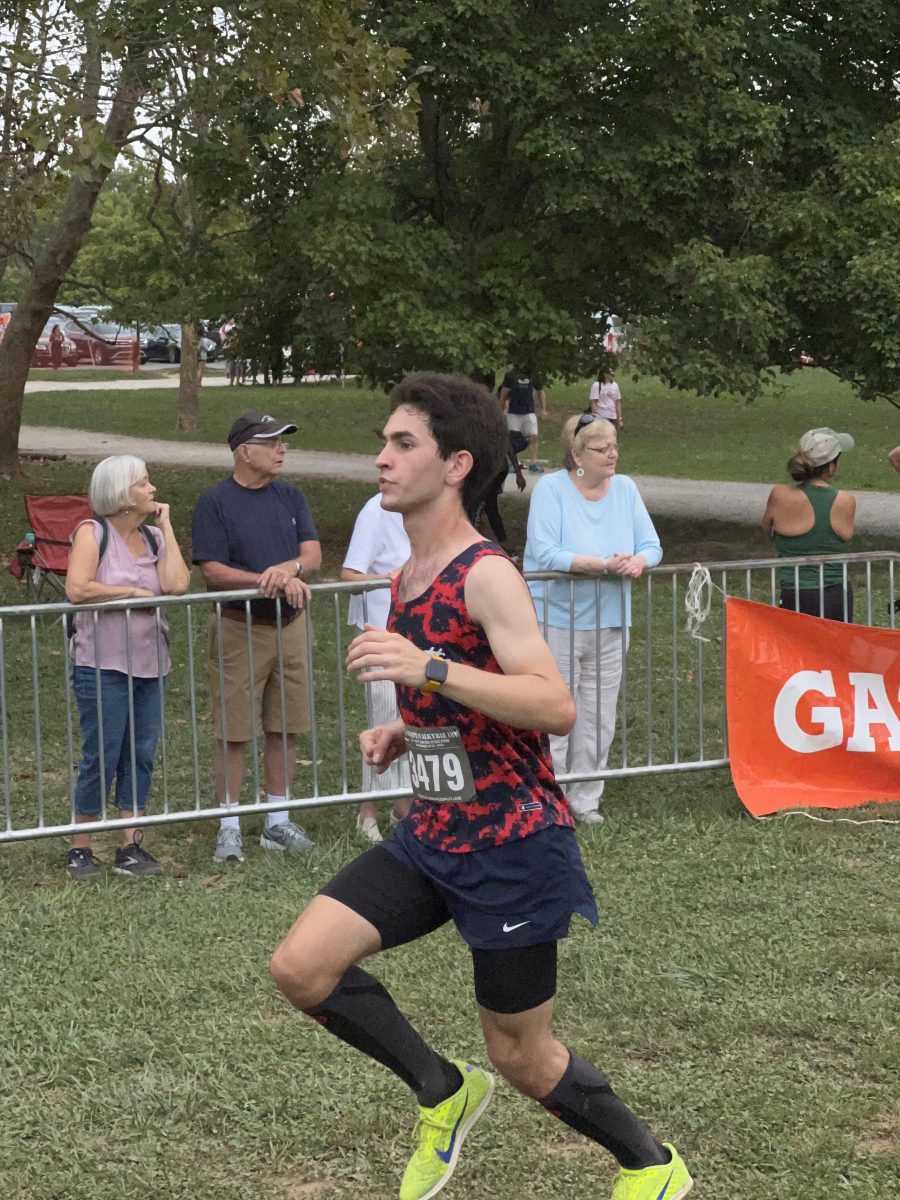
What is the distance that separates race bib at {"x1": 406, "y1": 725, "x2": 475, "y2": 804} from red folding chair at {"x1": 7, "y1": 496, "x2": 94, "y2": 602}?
9.21m

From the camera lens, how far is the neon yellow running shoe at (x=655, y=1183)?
380 cm

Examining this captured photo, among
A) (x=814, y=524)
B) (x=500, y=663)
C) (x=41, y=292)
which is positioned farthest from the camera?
(x=41, y=292)

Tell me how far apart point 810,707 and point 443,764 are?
4.46 metres

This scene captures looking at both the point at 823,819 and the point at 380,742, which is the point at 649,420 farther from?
the point at 380,742

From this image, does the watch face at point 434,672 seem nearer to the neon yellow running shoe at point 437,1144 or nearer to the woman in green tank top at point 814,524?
the neon yellow running shoe at point 437,1144

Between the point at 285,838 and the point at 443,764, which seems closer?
the point at 443,764

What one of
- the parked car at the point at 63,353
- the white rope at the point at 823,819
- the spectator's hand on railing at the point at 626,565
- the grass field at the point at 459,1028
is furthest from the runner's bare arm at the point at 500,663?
the parked car at the point at 63,353

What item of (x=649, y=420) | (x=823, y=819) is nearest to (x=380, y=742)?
(x=823, y=819)

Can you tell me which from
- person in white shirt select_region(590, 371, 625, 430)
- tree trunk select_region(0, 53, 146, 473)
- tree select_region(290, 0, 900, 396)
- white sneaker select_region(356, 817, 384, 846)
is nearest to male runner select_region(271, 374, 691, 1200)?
white sneaker select_region(356, 817, 384, 846)

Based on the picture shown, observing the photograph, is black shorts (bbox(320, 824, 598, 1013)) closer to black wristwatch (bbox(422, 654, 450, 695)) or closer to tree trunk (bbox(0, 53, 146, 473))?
black wristwatch (bbox(422, 654, 450, 695))

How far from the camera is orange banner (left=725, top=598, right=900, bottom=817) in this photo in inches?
303

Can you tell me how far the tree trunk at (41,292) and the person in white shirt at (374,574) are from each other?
464 inches

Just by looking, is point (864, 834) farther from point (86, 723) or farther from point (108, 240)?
point (108, 240)

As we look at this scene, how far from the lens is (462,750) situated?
3613 mm
